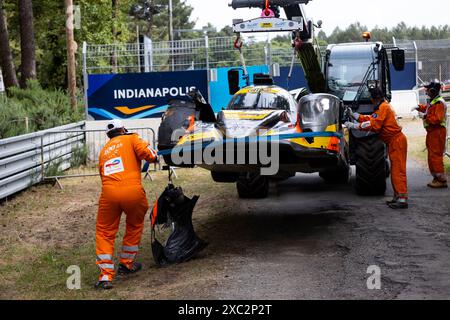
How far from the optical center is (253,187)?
12.9 m

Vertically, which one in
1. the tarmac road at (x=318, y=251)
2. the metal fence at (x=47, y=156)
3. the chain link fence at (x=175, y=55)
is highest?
the chain link fence at (x=175, y=55)

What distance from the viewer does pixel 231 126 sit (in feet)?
31.0

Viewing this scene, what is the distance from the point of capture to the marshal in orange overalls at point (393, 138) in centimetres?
1116

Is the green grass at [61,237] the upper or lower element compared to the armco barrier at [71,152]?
lower

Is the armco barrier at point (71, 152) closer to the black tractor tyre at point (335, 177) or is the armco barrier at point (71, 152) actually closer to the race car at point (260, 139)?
the black tractor tyre at point (335, 177)

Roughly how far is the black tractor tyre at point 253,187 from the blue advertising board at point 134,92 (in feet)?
25.1

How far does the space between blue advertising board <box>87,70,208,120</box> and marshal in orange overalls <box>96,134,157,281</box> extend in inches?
467

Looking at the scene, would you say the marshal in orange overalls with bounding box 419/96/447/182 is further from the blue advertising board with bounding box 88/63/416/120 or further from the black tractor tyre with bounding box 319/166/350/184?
the blue advertising board with bounding box 88/63/416/120

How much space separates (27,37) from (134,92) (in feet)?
23.5

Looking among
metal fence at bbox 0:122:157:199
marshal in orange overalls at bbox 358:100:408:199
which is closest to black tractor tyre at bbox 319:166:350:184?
marshal in orange overalls at bbox 358:100:408:199

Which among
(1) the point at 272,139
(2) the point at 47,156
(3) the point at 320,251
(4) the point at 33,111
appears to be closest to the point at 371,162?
(1) the point at 272,139

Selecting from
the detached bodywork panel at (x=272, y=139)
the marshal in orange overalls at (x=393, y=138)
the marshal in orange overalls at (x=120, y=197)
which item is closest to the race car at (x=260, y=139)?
the detached bodywork panel at (x=272, y=139)

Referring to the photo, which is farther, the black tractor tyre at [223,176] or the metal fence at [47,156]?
the metal fence at [47,156]

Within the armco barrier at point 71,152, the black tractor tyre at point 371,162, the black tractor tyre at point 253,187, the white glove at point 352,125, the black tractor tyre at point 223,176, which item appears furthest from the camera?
the armco barrier at point 71,152
